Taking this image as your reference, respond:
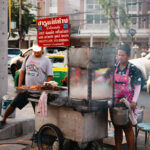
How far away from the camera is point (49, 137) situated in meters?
4.78

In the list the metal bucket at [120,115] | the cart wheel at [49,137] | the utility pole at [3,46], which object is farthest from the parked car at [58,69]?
the metal bucket at [120,115]

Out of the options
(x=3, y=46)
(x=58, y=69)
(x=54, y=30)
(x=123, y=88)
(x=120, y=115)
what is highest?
(x=54, y=30)

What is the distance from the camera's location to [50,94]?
4.64 meters

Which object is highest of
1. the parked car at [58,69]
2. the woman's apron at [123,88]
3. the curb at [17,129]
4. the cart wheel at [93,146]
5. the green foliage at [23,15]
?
the green foliage at [23,15]

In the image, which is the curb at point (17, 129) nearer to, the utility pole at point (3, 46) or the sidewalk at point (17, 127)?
the sidewalk at point (17, 127)

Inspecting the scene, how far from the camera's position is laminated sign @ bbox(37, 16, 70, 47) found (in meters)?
8.22

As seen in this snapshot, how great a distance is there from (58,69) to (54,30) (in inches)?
152

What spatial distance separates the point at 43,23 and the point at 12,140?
11.3 feet

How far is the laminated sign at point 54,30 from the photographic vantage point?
8.22 metres

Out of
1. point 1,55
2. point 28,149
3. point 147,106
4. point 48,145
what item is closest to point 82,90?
point 48,145

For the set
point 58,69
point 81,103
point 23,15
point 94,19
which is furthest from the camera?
point 23,15

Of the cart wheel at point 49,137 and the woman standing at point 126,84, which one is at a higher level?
the woman standing at point 126,84

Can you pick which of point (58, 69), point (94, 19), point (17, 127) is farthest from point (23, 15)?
point (17, 127)

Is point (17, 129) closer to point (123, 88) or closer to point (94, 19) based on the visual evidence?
point (123, 88)
